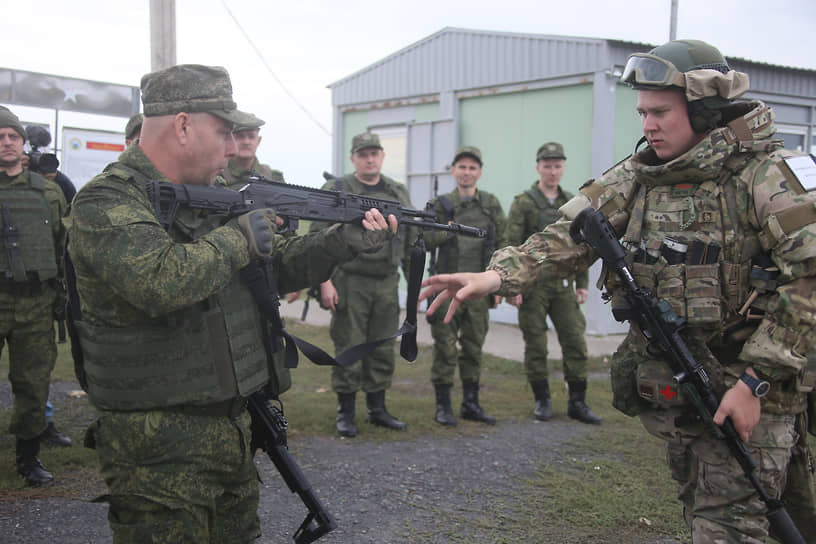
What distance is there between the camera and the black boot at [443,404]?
19.2 ft

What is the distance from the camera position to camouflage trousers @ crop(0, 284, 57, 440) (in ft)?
14.5

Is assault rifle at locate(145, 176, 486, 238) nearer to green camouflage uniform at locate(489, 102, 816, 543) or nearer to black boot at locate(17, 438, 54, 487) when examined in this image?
green camouflage uniform at locate(489, 102, 816, 543)

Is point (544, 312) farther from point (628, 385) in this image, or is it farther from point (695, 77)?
point (695, 77)

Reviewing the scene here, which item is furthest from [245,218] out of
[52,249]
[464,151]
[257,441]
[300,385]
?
[300,385]

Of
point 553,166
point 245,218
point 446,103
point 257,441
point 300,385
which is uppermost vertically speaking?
point 446,103

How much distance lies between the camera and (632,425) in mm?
5848

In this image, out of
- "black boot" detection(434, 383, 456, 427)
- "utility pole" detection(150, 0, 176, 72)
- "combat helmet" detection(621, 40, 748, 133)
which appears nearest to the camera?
"combat helmet" detection(621, 40, 748, 133)

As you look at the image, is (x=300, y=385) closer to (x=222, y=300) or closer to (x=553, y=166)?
(x=553, y=166)

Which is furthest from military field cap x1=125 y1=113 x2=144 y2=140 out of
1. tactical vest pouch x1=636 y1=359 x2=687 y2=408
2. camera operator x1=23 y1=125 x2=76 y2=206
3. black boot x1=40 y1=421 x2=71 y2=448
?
tactical vest pouch x1=636 y1=359 x2=687 y2=408

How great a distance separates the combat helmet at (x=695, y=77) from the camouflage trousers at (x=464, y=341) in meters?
3.59

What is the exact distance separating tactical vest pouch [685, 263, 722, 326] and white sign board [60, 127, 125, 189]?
6.57 m

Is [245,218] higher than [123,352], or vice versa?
[245,218]

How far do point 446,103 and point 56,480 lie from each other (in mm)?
8779

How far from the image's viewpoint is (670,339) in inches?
100
